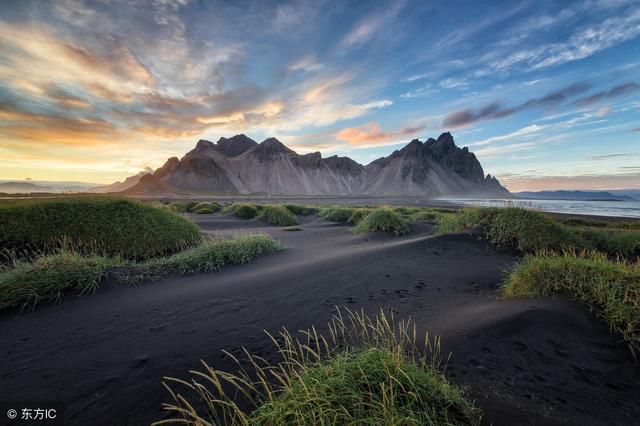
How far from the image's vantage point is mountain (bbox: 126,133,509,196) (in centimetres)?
13188

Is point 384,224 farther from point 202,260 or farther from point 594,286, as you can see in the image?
point 594,286

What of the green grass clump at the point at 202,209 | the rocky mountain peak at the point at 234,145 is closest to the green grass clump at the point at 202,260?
the green grass clump at the point at 202,209

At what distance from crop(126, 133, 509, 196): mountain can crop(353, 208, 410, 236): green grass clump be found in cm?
12472

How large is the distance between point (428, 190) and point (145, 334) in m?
181

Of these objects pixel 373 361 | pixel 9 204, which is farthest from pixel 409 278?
pixel 9 204

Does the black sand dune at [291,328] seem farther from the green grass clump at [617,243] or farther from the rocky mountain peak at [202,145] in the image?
the rocky mountain peak at [202,145]

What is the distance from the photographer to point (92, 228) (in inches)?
272

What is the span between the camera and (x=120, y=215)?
7.52 metres

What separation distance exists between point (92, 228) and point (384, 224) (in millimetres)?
9877

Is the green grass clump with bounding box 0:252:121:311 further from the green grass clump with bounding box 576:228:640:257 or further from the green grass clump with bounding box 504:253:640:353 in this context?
the green grass clump with bounding box 576:228:640:257

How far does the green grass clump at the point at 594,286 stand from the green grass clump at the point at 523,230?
3.76 meters

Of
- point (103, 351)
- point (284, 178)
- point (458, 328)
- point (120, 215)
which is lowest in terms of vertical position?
point (103, 351)

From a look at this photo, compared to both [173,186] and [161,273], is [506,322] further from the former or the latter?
[173,186]

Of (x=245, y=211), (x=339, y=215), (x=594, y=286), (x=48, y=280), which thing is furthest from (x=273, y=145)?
(x=594, y=286)
